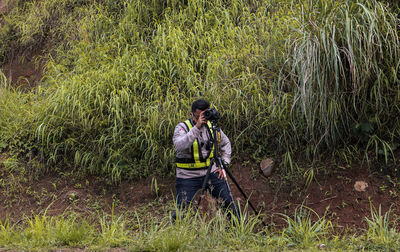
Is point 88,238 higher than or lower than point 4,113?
lower

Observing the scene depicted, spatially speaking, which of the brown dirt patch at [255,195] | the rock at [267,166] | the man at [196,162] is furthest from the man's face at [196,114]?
the rock at [267,166]

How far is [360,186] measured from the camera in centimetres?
470

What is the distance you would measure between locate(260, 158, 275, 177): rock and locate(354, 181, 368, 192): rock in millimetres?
1045

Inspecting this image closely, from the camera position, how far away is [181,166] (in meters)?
4.33

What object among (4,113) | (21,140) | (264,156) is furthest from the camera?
(4,113)

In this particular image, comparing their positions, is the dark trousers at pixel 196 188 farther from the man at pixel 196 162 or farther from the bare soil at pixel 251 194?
the bare soil at pixel 251 194

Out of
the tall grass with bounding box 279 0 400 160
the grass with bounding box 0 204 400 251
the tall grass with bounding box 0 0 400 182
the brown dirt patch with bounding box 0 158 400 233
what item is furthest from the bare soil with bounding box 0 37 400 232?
the grass with bounding box 0 204 400 251

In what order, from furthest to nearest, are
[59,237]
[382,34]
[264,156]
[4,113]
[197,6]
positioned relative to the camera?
[197,6] < [4,113] < [264,156] < [382,34] < [59,237]

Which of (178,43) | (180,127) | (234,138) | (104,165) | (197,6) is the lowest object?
(104,165)

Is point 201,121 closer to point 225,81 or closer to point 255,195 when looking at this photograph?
point 255,195

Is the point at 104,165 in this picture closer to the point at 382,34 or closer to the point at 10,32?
the point at 382,34

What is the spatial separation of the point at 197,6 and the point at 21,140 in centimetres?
394

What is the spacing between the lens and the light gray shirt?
13.3 feet

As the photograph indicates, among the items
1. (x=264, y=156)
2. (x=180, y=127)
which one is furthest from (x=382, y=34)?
(x=180, y=127)
